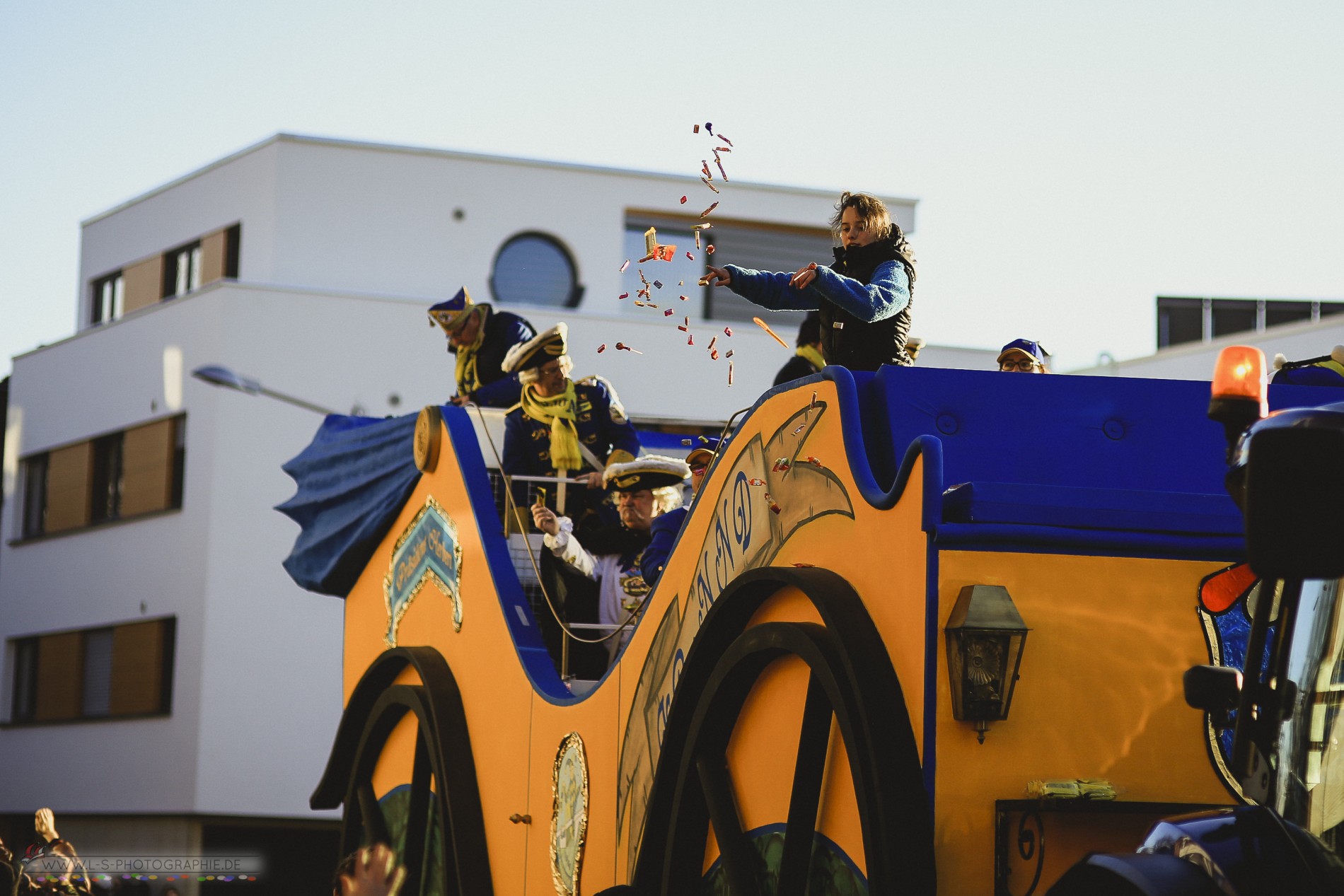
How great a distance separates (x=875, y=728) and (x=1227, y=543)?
37.6 inches

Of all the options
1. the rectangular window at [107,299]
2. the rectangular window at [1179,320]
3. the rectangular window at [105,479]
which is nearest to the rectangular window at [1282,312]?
the rectangular window at [1179,320]

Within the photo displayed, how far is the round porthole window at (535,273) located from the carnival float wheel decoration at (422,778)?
17.3m

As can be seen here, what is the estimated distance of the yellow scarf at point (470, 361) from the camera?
32.5 feet

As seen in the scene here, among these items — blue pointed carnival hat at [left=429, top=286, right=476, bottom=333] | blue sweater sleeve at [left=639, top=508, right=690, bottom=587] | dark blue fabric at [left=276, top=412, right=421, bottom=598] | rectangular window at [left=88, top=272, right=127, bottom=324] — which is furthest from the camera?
rectangular window at [left=88, top=272, right=127, bottom=324]

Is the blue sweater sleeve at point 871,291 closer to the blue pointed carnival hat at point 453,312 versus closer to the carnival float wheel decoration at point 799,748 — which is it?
the carnival float wheel decoration at point 799,748

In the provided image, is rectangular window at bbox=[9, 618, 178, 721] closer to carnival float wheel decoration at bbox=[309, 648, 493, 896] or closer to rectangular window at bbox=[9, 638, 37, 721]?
rectangular window at bbox=[9, 638, 37, 721]

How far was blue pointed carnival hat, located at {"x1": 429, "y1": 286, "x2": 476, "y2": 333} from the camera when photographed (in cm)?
988

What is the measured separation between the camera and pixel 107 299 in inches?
1132

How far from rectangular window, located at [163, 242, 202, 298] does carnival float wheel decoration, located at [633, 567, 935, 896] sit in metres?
23.2

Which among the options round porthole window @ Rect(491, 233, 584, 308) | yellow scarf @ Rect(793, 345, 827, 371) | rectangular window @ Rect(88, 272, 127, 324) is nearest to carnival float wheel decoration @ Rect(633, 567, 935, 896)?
yellow scarf @ Rect(793, 345, 827, 371)

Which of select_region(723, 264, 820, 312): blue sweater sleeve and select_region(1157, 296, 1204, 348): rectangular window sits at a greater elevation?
select_region(1157, 296, 1204, 348): rectangular window

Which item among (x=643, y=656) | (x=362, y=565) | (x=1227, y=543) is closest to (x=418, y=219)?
(x=362, y=565)

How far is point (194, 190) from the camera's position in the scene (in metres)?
26.7

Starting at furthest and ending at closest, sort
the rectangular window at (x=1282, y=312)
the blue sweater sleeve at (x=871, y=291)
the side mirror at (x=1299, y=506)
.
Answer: the rectangular window at (x=1282, y=312)
the blue sweater sleeve at (x=871, y=291)
the side mirror at (x=1299, y=506)
